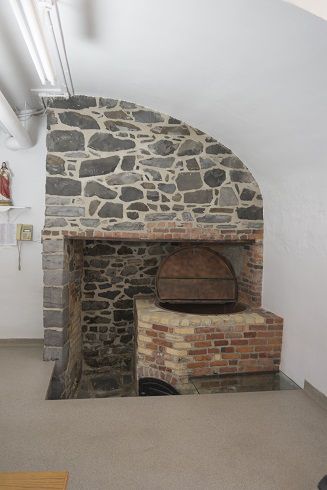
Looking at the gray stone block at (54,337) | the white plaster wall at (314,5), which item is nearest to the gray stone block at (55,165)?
the gray stone block at (54,337)

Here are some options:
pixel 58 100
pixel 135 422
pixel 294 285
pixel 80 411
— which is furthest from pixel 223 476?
pixel 58 100

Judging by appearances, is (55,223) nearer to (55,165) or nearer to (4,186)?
(55,165)

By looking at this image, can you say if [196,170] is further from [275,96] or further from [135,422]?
[135,422]

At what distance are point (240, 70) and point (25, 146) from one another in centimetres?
307

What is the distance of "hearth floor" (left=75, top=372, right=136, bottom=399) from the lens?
524 cm

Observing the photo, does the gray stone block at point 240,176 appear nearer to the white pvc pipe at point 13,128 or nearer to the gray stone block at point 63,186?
the gray stone block at point 63,186

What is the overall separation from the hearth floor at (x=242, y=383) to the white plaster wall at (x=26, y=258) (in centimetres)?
250

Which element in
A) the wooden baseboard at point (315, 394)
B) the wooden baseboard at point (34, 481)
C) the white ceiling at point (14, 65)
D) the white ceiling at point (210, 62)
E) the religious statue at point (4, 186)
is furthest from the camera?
the religious statue at point (4, 186)

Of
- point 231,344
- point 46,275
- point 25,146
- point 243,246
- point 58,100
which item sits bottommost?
point 231,344

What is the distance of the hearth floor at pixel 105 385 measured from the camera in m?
5.24

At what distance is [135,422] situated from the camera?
2910 mm

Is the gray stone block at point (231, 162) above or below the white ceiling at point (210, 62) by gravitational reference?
below

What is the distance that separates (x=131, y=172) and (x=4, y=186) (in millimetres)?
1733

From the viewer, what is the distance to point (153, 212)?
13.8 ft
